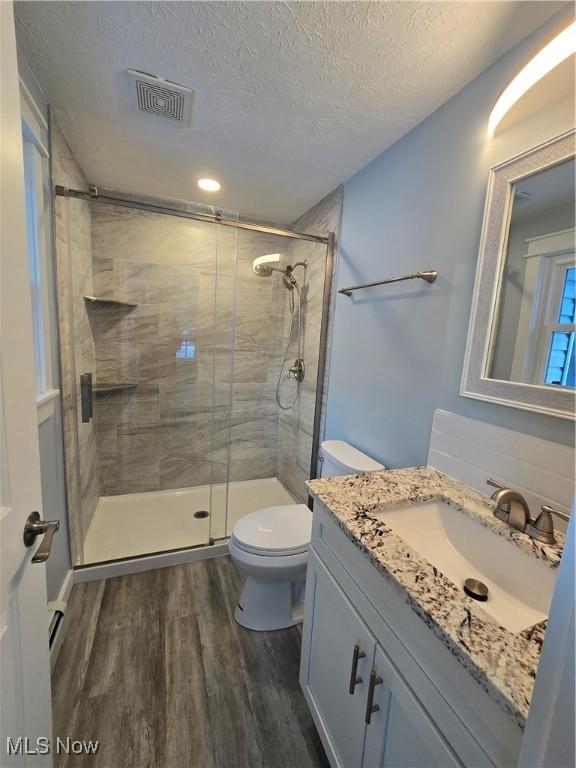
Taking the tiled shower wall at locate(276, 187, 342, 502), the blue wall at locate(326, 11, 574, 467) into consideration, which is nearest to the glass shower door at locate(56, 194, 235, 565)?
the tiled shower wall at locate(276, 187, 342, 502)

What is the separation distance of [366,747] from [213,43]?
85.8 inches

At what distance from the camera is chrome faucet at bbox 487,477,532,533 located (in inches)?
35.1

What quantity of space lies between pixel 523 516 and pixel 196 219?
215 centimetres

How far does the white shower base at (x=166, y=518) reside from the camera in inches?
80.7

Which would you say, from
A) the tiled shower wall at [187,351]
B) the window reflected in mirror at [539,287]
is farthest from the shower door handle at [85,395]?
the window reflected in mirror at [539,287]

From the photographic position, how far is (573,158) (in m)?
0.88

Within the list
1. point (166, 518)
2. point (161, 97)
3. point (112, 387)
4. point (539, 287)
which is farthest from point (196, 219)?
point (166, 518)

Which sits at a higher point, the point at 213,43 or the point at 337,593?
the point at 213,43

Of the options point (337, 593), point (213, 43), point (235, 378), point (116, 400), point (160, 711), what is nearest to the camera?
point (337, 593)

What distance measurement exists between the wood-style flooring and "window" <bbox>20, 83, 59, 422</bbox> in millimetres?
1069

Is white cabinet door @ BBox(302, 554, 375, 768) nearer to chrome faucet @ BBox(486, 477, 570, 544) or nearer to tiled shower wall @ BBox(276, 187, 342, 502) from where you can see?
chrome faucet @ BBox(486, 477, 570, 544)

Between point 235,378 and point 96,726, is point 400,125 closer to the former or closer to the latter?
point 235,378

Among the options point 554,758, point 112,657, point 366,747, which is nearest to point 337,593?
point 366,747

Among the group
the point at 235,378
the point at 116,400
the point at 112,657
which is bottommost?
the point at 112,657
